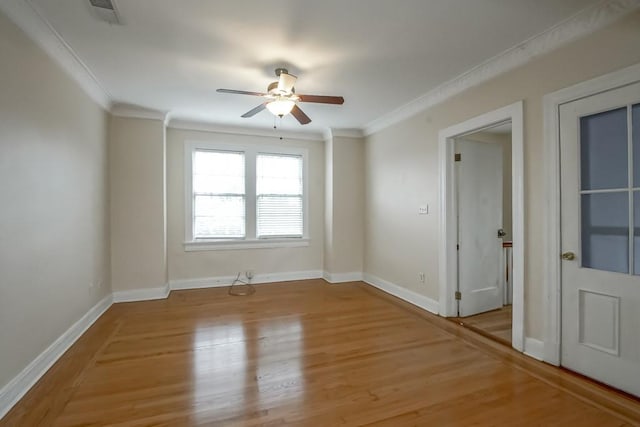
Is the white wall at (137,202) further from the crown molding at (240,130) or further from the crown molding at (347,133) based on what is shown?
the crown molding at (347,133)

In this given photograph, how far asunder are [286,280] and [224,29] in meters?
4.08

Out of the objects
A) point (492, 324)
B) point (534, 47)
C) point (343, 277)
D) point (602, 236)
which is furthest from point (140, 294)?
point (534, 47)

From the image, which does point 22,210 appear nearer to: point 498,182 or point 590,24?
point 590,24

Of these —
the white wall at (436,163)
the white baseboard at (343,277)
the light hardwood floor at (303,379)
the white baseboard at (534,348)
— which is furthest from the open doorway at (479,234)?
the white baseboard at (343,277)

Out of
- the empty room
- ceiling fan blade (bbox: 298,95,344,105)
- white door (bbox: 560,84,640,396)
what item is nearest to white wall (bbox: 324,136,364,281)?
the empty room

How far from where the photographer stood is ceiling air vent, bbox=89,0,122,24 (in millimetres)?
2049

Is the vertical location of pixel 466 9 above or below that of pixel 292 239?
above

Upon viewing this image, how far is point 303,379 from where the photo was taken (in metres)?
2.32

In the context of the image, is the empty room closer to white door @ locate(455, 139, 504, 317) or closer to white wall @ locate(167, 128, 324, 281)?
white door @ locate(455, 139, 504, 317)

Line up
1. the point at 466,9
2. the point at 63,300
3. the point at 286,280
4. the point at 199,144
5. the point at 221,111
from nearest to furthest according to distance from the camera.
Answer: the point at 466,9 → the point at 63,300 → the point at 221,111 → the point at 199,144 → the point at 286,280

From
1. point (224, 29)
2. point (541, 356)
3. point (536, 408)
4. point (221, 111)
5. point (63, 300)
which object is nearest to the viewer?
point (536, 408)

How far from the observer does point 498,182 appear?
3.91 metres

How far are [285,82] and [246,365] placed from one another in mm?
2449

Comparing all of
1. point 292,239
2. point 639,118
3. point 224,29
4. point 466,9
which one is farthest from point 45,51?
point 639,118
